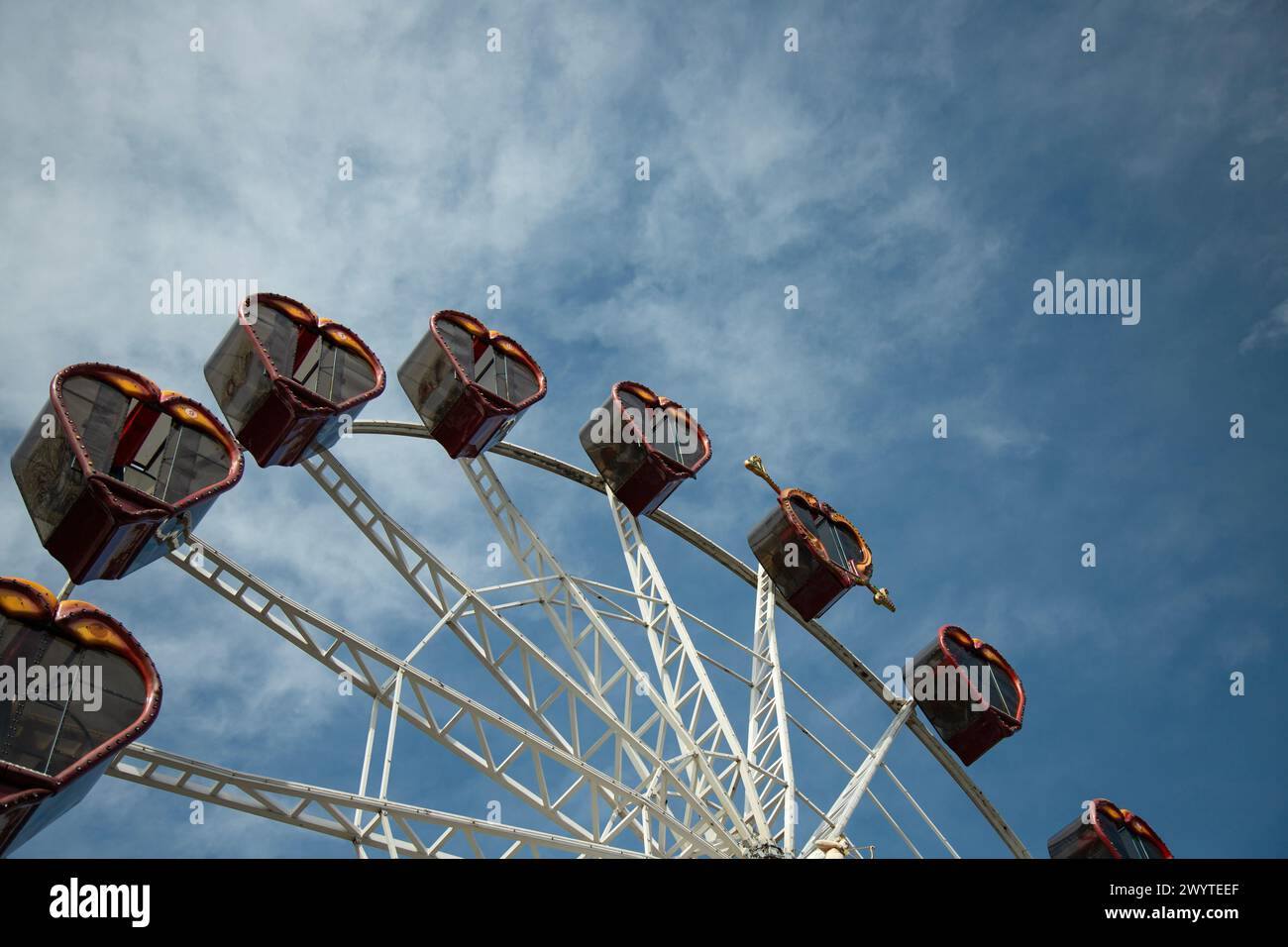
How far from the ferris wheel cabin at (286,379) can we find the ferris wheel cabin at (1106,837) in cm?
1444

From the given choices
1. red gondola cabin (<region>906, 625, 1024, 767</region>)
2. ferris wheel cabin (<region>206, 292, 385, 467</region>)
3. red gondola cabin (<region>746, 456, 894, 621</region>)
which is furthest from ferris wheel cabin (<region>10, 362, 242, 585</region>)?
red gondola cabin (<region>906, 625, 1024, 767</region>)

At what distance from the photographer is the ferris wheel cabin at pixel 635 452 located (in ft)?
77.4

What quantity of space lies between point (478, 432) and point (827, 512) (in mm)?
8561

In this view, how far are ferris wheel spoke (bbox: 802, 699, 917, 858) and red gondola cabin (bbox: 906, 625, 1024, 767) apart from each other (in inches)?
20.1

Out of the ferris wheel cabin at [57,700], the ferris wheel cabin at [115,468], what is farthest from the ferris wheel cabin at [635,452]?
the ferris wheel cabin at [57,700]

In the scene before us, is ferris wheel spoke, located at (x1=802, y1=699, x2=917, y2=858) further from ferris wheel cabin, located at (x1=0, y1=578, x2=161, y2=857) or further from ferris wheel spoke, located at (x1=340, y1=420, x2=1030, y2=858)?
ferris wheel cabin, located at (x1=0, y1=578, x2=161, y2=857)

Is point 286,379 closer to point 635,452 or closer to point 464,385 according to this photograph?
point 464,385

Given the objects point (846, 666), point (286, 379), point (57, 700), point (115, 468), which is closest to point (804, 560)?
point (846, 666)

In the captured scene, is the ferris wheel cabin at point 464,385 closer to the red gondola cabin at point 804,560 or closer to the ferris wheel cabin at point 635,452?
the ferris wheel cabin at point 635,452

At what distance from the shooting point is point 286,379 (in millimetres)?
17531

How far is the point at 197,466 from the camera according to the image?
53.0 feet

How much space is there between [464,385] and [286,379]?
359 cm
